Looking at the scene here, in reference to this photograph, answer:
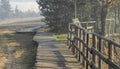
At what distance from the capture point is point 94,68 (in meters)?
9.50

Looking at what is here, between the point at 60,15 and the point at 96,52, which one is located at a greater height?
the point at 60,15

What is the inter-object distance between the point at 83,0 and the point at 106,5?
3260 mm

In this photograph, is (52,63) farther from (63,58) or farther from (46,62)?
(63,58)

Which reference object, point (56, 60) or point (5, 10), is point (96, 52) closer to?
point (56, 60)

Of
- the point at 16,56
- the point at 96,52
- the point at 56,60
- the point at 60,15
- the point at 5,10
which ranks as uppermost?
the point at 60,15

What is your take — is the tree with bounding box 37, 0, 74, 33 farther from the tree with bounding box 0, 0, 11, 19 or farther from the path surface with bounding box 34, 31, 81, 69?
the tree with bounding box 0, 0, 11, 19

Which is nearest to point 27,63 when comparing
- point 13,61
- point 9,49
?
point 13,61

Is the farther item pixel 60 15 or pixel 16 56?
pixel 60 15

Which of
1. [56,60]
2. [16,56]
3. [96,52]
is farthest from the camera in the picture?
[16,56]

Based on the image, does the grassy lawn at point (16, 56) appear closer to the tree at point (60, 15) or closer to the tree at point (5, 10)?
the tree at point (60, 15)

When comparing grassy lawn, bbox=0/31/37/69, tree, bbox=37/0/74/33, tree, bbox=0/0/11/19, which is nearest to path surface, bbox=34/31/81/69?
grassy lawn, bbox=0/31/37/69

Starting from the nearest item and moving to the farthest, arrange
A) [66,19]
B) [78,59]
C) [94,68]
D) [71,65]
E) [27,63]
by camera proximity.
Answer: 1. [94,68]
2. [71,65]
3. [78,59]
4. [27,63]
5. [66,19]

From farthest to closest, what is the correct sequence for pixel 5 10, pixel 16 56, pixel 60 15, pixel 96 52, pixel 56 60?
pixel 5 10, pixel 60 15, pixel 16 56, pixel 56 60, pixel 96 52

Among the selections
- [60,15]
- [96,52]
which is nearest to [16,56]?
[96,52]
